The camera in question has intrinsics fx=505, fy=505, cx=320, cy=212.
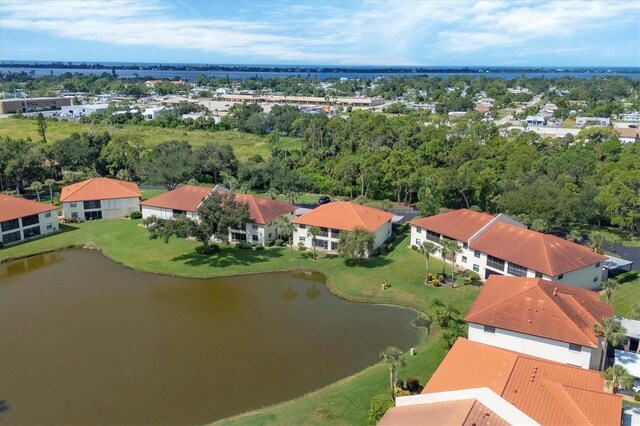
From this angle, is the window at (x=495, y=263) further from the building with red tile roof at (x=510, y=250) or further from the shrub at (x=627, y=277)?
the shrub at (x=627, y=277)

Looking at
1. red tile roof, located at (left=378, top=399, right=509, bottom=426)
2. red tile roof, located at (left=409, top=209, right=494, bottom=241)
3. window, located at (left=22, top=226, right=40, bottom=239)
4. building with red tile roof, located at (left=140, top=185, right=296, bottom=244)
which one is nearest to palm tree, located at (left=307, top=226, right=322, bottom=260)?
building with red tile roof, located at (left=140, top=185, right=296, bottom=244)

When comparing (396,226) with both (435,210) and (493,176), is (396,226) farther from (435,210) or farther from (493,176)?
(493,176)

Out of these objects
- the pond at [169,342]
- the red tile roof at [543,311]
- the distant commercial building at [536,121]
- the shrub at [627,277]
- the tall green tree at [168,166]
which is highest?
the distant commercial building at [536,121]

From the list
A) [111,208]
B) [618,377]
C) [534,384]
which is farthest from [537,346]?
[111,208]

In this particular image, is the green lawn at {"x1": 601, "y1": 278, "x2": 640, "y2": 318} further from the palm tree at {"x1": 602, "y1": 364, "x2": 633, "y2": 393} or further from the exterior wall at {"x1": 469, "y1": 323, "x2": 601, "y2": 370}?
the palm tree at {"x1": 602, "y1": 364, "x2": 633, "y2": 393}

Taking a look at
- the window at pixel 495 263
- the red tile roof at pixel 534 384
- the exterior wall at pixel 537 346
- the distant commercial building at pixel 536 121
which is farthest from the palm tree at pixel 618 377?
the distant commercial building at pixel 536 121

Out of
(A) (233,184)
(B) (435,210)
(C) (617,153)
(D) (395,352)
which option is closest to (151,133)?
(A) (233,184)

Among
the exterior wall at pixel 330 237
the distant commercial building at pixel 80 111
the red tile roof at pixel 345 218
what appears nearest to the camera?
the red tile roof at pixel 345 218
